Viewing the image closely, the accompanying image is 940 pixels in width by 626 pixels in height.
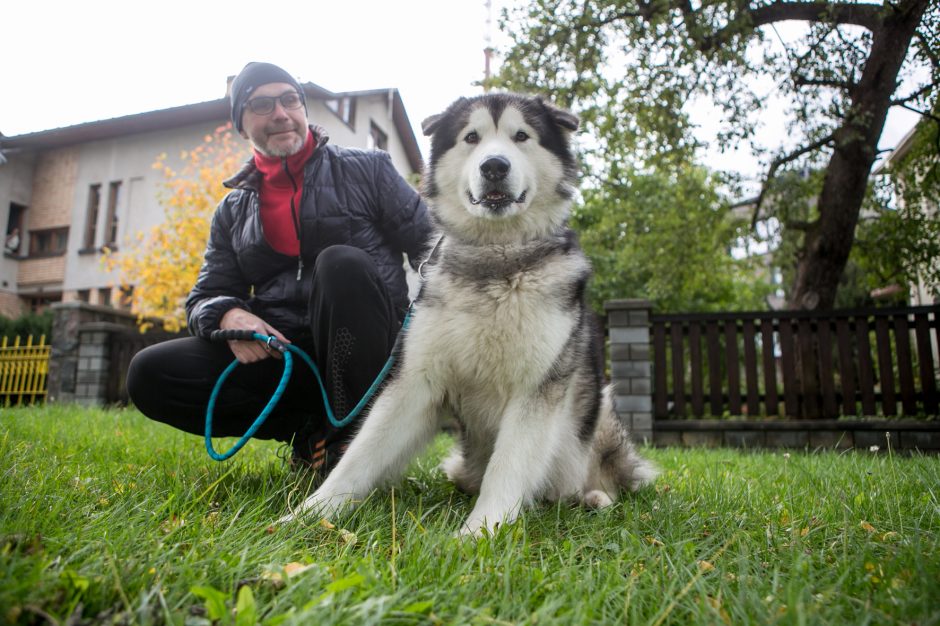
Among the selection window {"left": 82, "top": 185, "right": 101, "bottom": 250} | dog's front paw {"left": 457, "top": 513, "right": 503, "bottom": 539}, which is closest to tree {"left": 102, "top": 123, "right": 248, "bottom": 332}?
window {"left": 82, "top": 185, "right": 101, "bottom": 250}

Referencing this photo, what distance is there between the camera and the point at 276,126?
2.89m

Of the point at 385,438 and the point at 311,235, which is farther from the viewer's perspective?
the point at 311,235

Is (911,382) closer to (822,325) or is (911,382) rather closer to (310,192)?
(822,325)

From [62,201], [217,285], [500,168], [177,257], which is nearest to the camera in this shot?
[500,168]

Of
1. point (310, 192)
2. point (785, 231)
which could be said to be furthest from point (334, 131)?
point (310, 192)

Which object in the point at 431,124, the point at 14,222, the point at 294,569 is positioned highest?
the point at 14,222

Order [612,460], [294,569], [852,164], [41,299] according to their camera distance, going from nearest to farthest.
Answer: [294,569] < [612,460] < [852,164] < [41,299]

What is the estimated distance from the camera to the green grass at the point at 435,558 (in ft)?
3.65

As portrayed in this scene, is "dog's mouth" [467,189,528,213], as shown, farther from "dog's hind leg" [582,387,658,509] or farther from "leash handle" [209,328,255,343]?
"leash handle" [209,328,255,343]

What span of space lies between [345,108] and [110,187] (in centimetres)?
726

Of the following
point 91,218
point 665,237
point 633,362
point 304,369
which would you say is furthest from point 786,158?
point 91,218

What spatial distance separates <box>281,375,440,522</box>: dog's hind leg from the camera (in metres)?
2.13

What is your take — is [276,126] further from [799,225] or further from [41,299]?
[41,299]

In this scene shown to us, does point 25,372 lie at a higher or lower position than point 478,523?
higher
